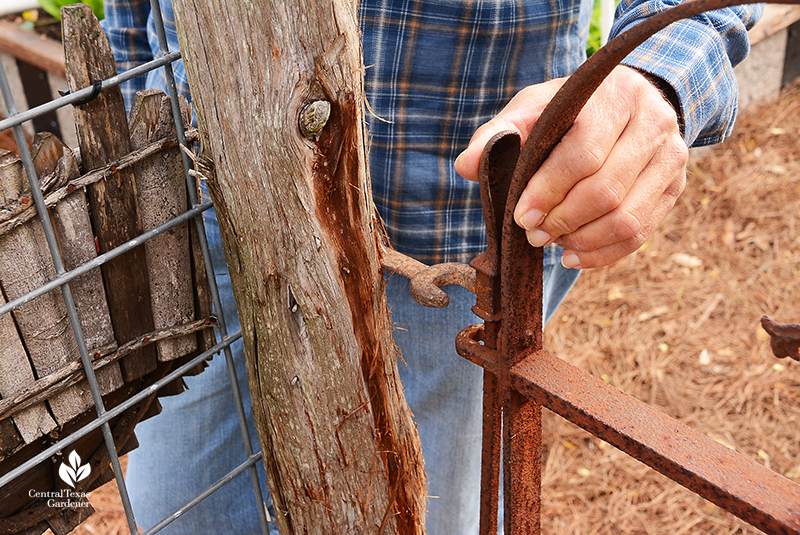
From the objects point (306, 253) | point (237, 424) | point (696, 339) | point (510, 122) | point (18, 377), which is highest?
point (510, 122)

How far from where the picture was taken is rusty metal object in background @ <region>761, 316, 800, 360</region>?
728mm

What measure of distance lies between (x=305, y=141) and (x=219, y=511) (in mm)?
1202

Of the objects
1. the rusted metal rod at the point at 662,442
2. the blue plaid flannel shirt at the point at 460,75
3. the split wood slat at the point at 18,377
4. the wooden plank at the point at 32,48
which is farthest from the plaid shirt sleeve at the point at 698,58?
the wooden plank at the point at 32,48

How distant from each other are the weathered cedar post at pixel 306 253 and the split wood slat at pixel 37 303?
246 mm

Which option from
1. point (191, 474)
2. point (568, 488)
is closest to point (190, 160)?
point (191, 474)

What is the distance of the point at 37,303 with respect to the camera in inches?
38.9

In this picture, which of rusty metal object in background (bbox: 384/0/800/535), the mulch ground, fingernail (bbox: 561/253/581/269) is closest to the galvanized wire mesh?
rusty metal object in background (bbox: 384/0/800/535)

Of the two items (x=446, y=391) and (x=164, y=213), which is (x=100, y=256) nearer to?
(x=164, y=213)

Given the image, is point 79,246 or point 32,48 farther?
point 32,48

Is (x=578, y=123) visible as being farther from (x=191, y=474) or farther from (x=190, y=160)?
(x=191, y=474)

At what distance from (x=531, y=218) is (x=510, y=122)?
0.21 metres

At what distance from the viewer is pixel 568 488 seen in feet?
8.71

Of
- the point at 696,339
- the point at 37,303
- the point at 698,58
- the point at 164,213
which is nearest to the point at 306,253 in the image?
the point at 164,213

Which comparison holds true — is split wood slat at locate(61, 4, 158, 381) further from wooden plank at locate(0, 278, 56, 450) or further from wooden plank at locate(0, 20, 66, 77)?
wooden plank at locate(0, 20, 66, 77)
